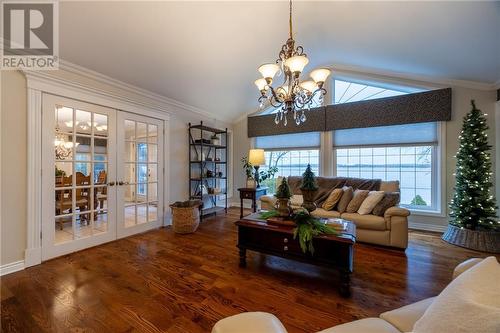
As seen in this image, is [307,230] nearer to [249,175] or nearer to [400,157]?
[249,175]

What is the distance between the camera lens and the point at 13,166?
2266 millimetres

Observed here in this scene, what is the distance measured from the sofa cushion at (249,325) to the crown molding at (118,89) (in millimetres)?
3234

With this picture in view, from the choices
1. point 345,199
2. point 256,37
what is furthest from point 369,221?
point 256,37

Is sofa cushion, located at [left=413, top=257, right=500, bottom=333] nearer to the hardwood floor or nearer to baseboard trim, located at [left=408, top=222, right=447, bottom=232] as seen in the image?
the hardwood floor

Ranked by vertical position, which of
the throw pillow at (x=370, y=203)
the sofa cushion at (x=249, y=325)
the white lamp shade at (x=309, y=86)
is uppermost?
the white lamp shade at (x=309, y=86)

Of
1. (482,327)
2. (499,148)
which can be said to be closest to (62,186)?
(482,327)

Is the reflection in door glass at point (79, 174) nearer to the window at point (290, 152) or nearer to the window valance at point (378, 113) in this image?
the window at point (290, 152)

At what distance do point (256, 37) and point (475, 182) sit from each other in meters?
3.74

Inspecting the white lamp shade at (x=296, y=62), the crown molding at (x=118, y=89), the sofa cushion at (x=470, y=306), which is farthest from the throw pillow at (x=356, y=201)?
the crown molding at (x=118, y=89)

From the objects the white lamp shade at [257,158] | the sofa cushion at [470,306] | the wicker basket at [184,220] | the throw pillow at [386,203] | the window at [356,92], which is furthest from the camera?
the white lamp shade at [257,158]

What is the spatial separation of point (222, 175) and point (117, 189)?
251 centimetres

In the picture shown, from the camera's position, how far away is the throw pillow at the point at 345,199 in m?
3.29

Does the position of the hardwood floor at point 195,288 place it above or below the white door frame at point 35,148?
below

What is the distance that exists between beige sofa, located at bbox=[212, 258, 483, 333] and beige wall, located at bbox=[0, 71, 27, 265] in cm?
A: 282
